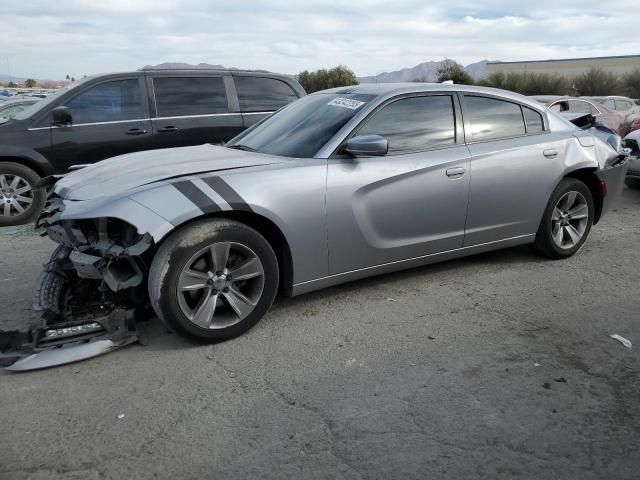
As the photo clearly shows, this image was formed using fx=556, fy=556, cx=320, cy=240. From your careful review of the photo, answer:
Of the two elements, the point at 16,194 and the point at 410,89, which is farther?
the point at 16,194

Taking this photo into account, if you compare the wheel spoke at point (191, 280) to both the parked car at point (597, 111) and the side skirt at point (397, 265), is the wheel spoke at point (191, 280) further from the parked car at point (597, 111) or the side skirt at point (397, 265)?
the parked car at point (597, 111)

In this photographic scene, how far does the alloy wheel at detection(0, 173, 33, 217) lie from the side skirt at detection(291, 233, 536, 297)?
14.3 feet

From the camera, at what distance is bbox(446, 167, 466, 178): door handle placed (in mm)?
4266

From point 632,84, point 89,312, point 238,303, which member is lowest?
point 89,312

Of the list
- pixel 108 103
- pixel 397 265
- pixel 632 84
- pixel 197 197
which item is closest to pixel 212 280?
pixel 197 197

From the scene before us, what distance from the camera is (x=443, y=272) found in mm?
4895

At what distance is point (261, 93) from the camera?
764 centimetres

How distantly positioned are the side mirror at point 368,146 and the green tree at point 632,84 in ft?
137

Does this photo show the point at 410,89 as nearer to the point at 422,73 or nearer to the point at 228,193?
the point at 228,193

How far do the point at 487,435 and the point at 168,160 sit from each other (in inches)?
108

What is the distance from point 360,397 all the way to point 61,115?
5287 mm

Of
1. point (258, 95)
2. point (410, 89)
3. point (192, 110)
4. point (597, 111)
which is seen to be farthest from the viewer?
point (597, 111)

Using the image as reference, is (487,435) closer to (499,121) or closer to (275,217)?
(275,217)

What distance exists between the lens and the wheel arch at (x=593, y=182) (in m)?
5.14
